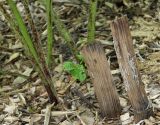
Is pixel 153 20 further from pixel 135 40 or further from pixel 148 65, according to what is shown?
pixel 148 65

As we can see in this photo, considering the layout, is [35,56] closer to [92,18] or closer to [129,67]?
[92,18]

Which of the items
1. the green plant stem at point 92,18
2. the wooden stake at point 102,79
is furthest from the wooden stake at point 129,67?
the green plant stem at point 92,18

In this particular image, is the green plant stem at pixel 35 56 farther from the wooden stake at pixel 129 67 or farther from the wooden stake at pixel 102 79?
the wooden stake at pixel 129 67

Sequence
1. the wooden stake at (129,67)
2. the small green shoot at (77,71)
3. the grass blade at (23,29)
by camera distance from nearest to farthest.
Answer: the wooden stake at (129,67) → the grass blade at (23,29) → the small green shoot at (77,71)

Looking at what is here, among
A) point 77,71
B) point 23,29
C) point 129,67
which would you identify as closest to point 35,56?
point 23,29

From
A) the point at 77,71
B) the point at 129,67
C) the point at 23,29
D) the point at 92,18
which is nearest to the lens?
the point at 129,67

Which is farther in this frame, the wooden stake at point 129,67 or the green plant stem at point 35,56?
the green plant stem at point 35,56

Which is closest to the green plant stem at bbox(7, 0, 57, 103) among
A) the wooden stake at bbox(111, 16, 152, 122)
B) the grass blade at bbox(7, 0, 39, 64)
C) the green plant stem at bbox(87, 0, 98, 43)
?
the grass blade at bbox(7, 0, 39, 64)

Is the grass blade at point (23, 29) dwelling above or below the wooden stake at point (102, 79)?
above
